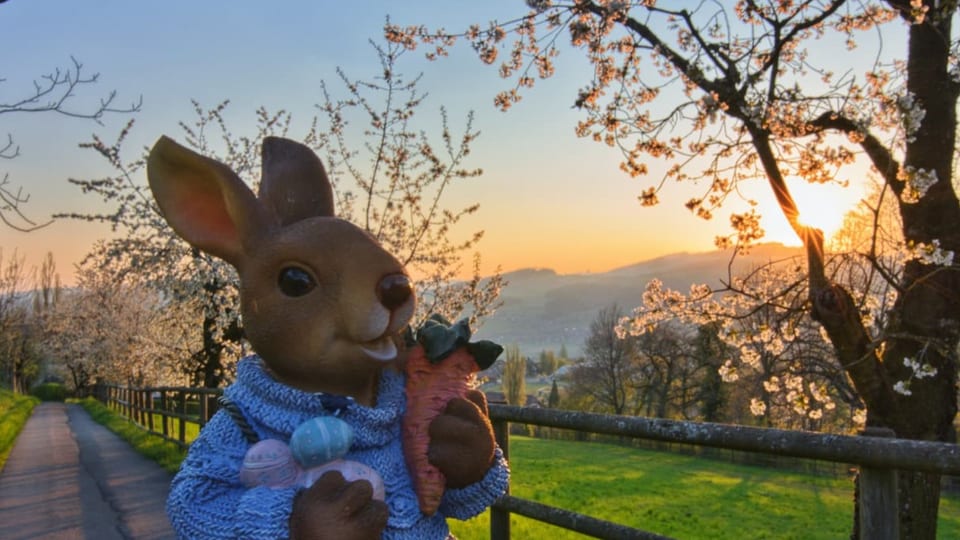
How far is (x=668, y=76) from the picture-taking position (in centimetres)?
604

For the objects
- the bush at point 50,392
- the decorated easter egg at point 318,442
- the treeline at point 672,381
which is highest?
the decorated easter egg at point 318,442

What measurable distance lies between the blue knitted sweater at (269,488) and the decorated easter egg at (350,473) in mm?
36

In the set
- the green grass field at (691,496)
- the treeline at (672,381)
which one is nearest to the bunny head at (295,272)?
the green grass field at (691,496)

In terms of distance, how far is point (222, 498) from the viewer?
6.21ft

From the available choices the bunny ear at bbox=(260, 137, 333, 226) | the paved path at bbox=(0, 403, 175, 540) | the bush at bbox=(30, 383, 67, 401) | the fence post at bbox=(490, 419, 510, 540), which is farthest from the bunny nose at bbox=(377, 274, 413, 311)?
the bush at bbox=(30, 383, 67, 401)

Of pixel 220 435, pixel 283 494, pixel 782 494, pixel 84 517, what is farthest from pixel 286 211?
pixel 782 494

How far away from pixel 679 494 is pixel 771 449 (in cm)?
1529

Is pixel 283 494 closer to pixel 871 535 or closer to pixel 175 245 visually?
pixel 871 535

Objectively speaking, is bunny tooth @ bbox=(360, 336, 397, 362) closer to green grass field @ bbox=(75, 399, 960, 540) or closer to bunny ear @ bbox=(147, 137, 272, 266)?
bunny ear @ bbox=(147, 137, 272, 266)

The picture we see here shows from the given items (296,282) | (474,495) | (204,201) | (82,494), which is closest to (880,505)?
(474,495)

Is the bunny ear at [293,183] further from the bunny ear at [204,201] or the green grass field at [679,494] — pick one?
the green grass field at [679,494]

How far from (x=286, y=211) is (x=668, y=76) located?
463 centimetres

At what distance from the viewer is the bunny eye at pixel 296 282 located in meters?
2.02

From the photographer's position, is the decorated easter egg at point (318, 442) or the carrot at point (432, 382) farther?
the carrot at point (432, 382)
